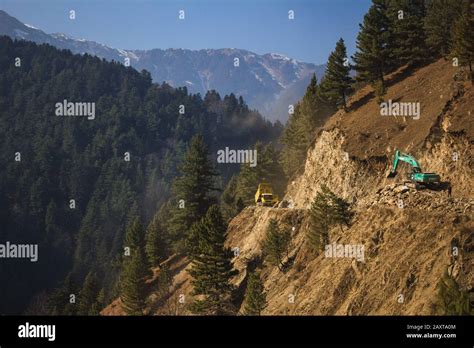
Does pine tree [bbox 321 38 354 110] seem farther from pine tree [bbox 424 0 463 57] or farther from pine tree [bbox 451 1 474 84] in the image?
pine tree [bbox 451 1 474 84]

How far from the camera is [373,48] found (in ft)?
186

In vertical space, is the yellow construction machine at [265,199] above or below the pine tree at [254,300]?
above

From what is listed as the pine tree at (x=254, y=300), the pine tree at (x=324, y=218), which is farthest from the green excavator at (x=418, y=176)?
the pine tree at (x=254, y=300)

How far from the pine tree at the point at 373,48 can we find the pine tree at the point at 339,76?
134cm

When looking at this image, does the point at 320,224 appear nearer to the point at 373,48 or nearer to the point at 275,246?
the point at 275,246

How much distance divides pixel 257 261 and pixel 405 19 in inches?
1281

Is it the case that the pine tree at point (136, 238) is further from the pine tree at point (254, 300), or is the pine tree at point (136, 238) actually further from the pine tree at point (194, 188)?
the pine tree at point (254, 300)

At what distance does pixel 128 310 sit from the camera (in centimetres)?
5197

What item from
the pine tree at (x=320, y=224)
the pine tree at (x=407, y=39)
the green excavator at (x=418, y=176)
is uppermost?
the pine tree at (x=407, y=39)

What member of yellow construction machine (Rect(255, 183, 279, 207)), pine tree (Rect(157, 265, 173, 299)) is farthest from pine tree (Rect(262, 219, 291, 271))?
pine tree (Rect(157, 265, 173, 299))

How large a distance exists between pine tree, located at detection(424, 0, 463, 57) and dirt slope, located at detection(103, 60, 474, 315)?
2.95 m

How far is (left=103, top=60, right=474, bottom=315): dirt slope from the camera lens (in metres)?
28.1

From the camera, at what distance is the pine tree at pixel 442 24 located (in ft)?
178
